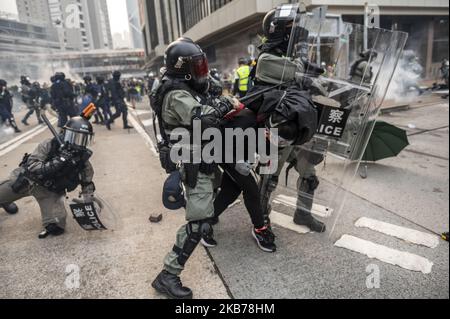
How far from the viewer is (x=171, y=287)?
202 cm

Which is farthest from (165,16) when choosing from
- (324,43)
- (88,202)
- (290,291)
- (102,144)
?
(102,144)

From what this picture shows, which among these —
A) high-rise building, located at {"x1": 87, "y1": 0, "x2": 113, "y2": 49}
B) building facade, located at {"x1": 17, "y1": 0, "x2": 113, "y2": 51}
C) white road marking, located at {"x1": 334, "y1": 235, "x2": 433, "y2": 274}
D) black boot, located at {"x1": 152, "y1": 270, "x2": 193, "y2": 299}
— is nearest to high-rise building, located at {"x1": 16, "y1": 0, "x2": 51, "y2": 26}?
building facade, located at {"x1": 17, "y1": 0, "x2": 113, "y2": 51}

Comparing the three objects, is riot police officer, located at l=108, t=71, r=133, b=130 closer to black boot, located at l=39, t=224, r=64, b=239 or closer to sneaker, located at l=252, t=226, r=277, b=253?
black boot, located at l=39, t=224, r=64, b=239

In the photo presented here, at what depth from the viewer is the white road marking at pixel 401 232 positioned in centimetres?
261

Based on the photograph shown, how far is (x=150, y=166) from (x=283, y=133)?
2.61m

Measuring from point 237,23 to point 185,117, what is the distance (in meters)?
4.99

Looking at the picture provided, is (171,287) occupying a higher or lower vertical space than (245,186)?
lower

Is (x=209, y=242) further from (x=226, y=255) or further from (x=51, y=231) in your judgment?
(x=51, y=231)

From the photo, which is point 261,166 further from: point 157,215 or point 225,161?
point 157,215

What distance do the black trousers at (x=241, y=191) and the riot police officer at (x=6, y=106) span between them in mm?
1650

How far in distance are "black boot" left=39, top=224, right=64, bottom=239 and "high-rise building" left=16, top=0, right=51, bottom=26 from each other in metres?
1.67

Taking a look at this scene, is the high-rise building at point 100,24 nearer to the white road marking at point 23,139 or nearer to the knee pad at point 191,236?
the white road marking at point 23,139

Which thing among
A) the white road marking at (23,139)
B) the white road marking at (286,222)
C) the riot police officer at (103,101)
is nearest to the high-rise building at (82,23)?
the white road marking at (23,139)

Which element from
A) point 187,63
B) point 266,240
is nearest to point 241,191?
point 266,240
